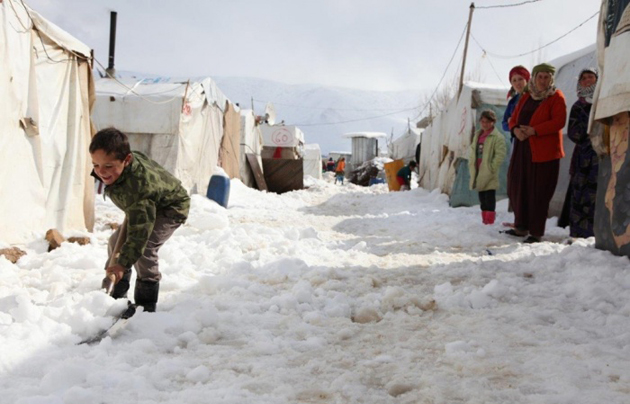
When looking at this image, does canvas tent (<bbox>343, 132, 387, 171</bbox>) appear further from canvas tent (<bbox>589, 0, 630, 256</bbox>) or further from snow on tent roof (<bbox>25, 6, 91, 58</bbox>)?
canvas tent (<bbox>589, 0, 630, 256</bbox>)

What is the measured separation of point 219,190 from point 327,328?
23.3 ft

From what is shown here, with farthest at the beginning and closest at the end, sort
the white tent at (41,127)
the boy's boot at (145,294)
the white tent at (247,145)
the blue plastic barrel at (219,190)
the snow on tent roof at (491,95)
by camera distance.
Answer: the white tent at (247,145) < the blue plastic barrel at (219,190) < the snow on tent roof at (491,95) < the white tent at (41,127) < the boy's boot at (145,294)

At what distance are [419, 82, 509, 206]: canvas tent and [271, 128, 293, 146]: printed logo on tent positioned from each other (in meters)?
12.9

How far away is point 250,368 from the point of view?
1.98m

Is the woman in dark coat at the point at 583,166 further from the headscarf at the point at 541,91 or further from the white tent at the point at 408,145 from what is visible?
the white tent at the point at 408,145

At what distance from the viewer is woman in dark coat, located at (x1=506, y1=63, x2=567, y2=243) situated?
460cm

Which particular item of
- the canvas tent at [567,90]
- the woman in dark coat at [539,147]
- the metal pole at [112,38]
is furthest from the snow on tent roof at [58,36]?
the metal pole at [112,38]

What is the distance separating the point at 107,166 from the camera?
232 cm

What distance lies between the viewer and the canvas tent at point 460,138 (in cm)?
820

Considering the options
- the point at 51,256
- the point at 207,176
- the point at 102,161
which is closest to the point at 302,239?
the point at 51,256

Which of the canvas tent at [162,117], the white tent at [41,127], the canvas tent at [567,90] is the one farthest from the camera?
the canvas tent at [162,117]

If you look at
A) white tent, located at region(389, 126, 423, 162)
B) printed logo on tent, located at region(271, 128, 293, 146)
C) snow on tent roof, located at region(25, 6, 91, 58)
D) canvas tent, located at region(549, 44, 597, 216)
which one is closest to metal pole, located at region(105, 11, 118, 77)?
snow on tent roof, located at region(25, 6, 91, 58)

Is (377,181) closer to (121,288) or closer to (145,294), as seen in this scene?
(121,288)

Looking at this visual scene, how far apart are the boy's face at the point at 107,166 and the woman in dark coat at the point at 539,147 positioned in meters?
3.88
